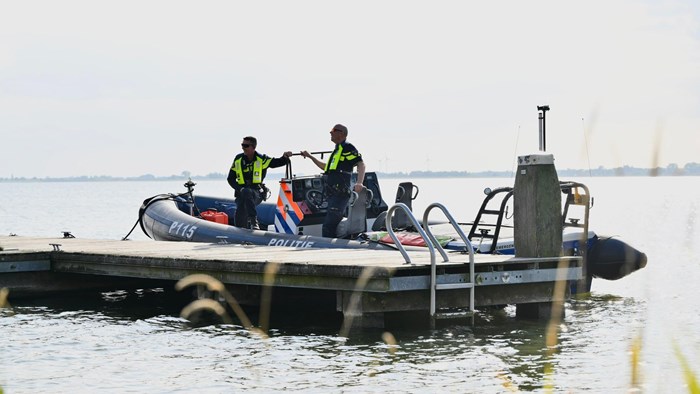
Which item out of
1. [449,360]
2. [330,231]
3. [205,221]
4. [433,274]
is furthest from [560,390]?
[205,221]

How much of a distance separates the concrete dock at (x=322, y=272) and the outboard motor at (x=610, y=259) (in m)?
2.45

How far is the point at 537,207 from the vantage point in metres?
9.34

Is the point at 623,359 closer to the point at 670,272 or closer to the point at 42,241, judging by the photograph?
the point at 42,241

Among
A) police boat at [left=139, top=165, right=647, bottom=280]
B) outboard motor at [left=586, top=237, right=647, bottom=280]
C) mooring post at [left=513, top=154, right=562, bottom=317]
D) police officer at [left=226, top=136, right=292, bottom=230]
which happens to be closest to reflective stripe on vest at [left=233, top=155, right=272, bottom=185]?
police officer at [left=226, top=136, right=292, bottom=230]

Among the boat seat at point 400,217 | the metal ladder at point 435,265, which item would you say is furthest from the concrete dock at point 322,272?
the boat seat at point 400,217

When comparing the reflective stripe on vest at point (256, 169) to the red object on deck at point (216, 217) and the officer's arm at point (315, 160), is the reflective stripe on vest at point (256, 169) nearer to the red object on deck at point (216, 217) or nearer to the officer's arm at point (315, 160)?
the officer's arm at point (315, 160)

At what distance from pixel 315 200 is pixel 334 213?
1.06m

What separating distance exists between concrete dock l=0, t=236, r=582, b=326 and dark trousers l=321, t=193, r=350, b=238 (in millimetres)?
882

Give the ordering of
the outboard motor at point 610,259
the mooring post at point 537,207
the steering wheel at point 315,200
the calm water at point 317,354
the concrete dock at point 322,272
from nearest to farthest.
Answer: the calm water at point 317,354 → the concrete dock at point 322,272 → the mooring post at point 537,207 → the outboard motor at point 610,259 → the steering wheel at point 315,200

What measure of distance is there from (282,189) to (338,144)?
4.49 feet

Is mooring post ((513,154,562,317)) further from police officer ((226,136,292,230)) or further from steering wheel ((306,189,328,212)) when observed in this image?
police officer ((226,136,292,230))

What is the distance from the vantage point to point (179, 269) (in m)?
10.3

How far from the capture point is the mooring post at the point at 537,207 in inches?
367

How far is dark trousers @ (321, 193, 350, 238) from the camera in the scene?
39.3 ft
